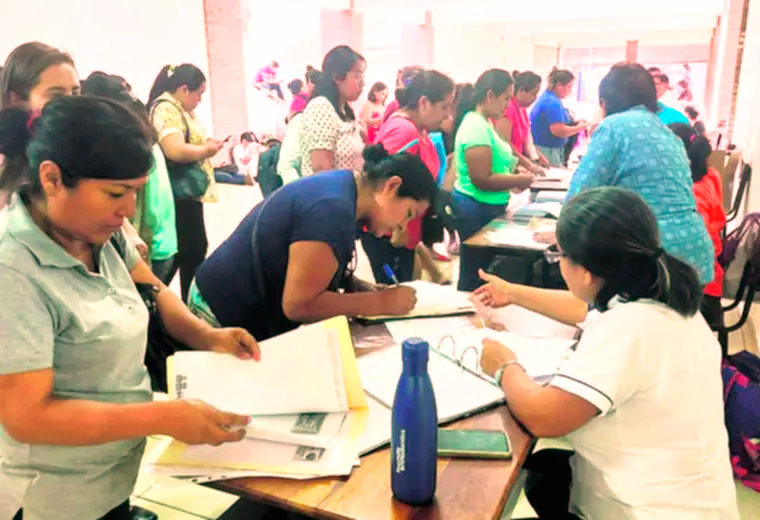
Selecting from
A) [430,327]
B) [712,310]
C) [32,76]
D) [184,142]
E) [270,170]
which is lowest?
[712,310]

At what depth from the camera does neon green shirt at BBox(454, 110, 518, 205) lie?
2885mm

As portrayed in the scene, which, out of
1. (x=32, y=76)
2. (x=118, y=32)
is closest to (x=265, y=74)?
→ (x=118, y=32)

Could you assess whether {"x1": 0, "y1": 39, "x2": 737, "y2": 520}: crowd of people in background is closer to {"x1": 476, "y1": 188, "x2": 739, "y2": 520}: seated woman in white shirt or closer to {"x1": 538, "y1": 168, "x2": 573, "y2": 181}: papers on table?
{"x1": 476, "y1": 188, "x2": 739, "y2": 520}: seated woman in white shirt

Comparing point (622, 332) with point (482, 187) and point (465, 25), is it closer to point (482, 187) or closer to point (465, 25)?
point (482, 187)

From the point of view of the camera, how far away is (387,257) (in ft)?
8.27

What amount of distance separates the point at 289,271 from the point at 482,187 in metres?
1.70

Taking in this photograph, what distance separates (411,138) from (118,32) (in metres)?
2.70

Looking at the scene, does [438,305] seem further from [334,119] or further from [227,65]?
[227,65]

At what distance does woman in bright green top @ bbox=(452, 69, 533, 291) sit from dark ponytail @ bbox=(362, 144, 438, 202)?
1.21 m

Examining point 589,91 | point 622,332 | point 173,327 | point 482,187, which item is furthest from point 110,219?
point 589,91

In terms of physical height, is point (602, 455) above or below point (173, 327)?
below

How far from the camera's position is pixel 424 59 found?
1016 cm

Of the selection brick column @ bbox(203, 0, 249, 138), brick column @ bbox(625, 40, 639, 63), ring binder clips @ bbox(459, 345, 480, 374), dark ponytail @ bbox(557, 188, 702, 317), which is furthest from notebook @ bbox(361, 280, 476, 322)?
brick column @ bbox(625, 40, 639, 63)

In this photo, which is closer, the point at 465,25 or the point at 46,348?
the point at 46,348
